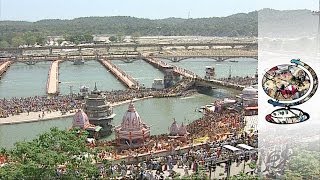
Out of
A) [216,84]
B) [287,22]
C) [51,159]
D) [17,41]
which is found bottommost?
[216,84]

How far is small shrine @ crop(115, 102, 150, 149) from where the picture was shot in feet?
72.2

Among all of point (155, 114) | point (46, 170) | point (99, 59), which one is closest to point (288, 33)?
point (99, 59)

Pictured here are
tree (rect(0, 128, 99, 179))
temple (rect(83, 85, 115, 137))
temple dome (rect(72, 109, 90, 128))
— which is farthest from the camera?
temple (rect(83, 85, 115, 137))

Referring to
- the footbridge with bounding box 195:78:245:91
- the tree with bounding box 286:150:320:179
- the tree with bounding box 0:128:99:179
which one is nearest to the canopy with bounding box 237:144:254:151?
the tree with bounding box 286:150:320:179

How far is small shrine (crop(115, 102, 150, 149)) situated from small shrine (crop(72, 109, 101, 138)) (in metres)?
2.29

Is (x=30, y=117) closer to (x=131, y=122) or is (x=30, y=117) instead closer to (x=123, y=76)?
(x=131, y=122)

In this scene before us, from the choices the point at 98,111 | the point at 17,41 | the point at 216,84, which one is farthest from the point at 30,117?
the point at 17,41

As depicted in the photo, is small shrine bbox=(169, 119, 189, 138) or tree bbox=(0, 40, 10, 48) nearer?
small shrine bbox=(169, 119, 189, 138)

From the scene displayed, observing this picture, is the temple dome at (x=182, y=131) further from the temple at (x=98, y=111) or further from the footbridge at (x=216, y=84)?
the footbridge at (x=216, y=84)

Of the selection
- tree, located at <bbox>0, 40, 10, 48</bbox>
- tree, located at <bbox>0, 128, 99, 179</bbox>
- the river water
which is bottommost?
the river water

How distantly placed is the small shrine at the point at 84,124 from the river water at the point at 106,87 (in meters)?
1.62

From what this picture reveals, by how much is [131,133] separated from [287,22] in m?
30.8

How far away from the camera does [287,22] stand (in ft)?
162

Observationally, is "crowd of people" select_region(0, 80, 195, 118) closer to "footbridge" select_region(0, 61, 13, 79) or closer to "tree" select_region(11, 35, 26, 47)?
"footbridge" select_region(0, 61, 13, 79)
